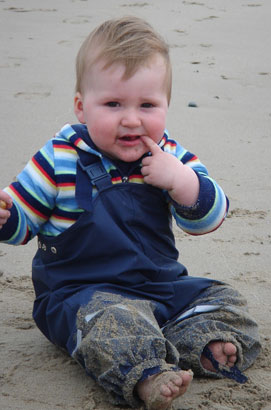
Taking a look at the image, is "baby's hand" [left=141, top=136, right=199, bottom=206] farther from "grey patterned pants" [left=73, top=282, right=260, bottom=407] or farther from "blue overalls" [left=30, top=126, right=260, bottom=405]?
"grey patterned pants" [left=73, top=282, right=260, bottom=407]

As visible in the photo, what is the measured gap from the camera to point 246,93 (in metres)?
4.45

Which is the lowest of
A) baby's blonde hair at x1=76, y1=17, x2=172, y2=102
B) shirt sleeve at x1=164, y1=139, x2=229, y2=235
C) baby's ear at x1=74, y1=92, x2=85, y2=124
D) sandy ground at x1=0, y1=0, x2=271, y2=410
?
sandy ground at x1=0, y1=0, x2=271, y2=410

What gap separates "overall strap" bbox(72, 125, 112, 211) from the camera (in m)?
2.10

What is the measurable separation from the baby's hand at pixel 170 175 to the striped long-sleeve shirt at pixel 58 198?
3 cm

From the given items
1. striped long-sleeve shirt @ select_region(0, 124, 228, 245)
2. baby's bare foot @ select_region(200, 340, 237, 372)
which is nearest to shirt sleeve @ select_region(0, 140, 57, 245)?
striped long-sleeve shirt @ select_region(0, 124, 228, 245)

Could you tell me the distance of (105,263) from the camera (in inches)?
83.0

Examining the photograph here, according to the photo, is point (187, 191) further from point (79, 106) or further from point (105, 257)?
point (79, 106)

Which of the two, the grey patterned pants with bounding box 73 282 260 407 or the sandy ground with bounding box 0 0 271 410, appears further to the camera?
the sandy ground with bounding box 0 0 271 410

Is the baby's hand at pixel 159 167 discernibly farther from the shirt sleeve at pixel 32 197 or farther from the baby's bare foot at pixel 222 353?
the baby's bare foot at pixel 222 353

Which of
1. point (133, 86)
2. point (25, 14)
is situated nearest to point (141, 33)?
point (133, 86)

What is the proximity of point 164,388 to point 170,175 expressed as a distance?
24.3 inches

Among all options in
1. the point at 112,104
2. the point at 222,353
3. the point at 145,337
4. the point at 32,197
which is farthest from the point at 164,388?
the point at 112,104

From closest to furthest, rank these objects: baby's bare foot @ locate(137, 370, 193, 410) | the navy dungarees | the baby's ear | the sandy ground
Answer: baby's bare foot @ locate(137, 370, 193, 410)
the sandy ground
the navy dungarees
the baby's ear

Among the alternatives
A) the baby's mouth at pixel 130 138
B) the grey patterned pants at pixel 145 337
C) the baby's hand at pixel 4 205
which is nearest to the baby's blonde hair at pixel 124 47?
the baby's mouth at pixel 130 138
